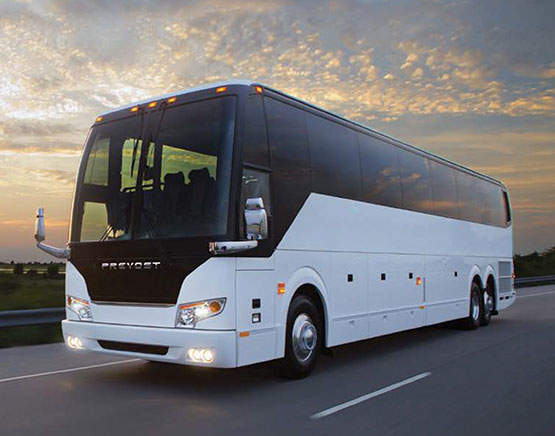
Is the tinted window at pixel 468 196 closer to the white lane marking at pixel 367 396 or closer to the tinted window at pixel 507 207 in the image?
the tinted window at pixel 507 207

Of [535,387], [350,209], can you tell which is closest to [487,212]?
[350,209]

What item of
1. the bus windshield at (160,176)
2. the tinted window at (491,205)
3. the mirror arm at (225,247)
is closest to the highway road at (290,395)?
the mirror arm at (225,247)

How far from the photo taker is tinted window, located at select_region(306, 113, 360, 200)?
882 cm

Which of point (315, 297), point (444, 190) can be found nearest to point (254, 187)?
point (315, 297)

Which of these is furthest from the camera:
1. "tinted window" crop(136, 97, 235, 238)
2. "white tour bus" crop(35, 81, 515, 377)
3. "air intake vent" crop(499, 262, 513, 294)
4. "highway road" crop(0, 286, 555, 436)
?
"air intake vent" crop(499, 262, 513, 294)

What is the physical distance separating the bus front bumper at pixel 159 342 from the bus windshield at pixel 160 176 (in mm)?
1056

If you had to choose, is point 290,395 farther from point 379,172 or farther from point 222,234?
point 379,172

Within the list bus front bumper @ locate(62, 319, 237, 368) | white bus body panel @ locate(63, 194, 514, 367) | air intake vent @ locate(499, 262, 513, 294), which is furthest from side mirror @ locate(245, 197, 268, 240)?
air intake vent @ locate(499, 262, 513, 294)

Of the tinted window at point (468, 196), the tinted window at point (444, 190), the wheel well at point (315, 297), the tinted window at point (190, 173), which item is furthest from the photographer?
the tinted window at point (468, 196)

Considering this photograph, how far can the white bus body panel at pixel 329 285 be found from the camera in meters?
6.81

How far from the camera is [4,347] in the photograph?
10773 millimetres

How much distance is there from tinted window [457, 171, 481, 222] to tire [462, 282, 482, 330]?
1711mm

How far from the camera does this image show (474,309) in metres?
14.8

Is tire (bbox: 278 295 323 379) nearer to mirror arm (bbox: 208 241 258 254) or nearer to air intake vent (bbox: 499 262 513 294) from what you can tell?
mirror arm (bbox: 208 241 258 254)
